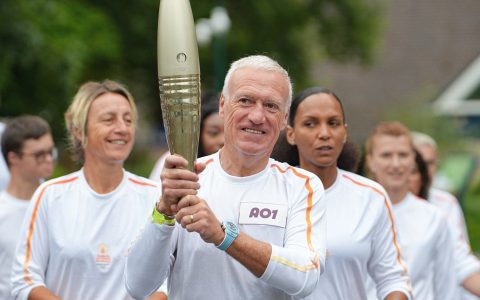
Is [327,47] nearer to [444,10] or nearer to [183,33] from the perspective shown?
[444,10]

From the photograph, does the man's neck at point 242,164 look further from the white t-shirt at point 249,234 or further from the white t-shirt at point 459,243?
the white t-shirt at point 459,243

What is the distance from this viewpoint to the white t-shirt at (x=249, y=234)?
13.2 ft

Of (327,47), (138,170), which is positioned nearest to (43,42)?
(138,170)

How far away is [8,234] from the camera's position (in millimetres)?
6609

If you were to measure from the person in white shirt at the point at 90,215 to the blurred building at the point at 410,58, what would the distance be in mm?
38247

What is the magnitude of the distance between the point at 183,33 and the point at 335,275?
1843 millimetres

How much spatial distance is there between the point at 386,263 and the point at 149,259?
1.78 m

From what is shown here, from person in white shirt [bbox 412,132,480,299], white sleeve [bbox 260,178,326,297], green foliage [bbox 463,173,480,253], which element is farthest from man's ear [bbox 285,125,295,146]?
green foliage [bbox 463,173,480,253]

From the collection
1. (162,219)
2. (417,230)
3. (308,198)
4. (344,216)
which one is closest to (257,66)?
(308,198)

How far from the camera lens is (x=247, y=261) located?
3900 millimetres

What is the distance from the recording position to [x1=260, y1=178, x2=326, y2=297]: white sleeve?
3.96m

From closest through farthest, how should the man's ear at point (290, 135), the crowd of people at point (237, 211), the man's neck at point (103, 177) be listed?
the crowd of people at point (237, 211) → the man's neck at point (103, 177) → the man's ear at point (290, 135)

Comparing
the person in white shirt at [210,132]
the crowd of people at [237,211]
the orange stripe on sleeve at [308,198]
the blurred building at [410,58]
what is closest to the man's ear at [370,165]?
the crowd of people at [237,211]

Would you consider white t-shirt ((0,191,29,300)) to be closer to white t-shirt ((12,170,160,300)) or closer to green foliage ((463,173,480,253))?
white t-shirt ((12,170,160,300))
